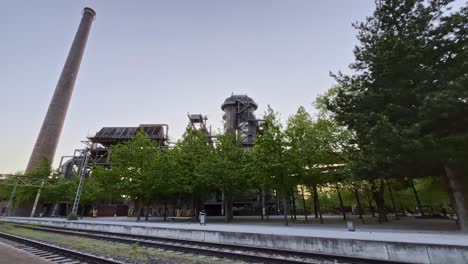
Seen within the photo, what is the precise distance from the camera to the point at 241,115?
59.5 meters

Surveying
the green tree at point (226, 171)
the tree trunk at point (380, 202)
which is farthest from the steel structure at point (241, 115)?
the tree trunk at point (380, 202)

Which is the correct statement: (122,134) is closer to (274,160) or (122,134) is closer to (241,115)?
(241,115)

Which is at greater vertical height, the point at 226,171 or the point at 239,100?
the point at 239,100

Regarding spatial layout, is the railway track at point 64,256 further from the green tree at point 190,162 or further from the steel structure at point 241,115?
the steel structure at point 241,115

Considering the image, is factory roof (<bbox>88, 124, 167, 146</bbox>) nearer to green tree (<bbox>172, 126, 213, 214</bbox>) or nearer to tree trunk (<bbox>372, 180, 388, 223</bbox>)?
green tree (<bbox>172, 126, 213, 214</bbox>)

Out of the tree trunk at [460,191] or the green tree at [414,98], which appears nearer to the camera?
the green tree at [414,98]

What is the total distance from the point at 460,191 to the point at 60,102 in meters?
78.0

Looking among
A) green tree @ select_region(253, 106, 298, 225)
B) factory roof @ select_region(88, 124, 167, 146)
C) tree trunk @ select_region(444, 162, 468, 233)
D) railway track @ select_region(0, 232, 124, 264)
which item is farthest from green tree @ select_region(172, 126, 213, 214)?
factory roof @ select_region(88, 124, 167, 146)

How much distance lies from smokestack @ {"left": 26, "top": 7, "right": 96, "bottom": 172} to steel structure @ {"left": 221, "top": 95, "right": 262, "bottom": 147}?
4345 cm

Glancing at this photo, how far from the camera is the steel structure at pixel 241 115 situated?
57656 mm

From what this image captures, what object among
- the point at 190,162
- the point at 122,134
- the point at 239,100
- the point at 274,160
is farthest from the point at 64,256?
the point at 122,134

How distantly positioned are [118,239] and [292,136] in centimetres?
2016

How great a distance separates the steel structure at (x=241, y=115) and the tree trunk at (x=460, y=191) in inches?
1695

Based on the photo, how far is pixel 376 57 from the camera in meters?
15.8
